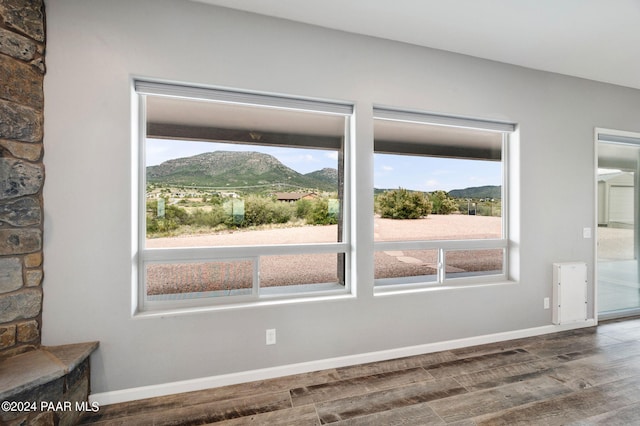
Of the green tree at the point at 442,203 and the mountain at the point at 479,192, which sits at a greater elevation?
the mountain at the point at 479,192

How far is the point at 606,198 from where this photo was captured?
370cm

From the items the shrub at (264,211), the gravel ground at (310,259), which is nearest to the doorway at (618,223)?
the gravel ground at (310,259)

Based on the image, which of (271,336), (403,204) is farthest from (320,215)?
(271,336)

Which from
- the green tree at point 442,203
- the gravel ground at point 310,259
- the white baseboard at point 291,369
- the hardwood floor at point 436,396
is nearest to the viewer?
the hardwood floor at point 436,396

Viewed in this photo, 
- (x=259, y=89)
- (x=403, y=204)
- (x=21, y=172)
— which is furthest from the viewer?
(x=403, y=204)

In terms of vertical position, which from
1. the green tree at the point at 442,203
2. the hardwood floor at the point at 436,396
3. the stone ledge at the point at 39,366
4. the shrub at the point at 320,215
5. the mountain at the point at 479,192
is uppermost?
the mountain at the point at 479,192

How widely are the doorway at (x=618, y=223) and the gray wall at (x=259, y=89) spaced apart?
2.60 ft

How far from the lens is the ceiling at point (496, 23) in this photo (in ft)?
7.27

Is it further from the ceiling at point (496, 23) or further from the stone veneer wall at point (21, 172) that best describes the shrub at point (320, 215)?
the stone veneer wall at point (21, 172)

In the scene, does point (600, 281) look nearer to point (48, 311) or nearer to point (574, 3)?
point (574, 3)

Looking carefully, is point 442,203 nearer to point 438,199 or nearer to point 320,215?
point 438,199

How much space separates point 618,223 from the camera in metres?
3.79

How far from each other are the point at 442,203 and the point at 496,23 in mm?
1598

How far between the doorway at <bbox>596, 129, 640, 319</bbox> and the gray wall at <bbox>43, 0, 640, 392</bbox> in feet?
2.60
